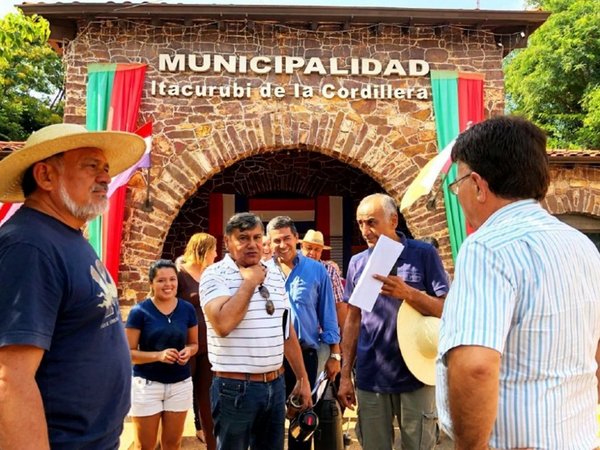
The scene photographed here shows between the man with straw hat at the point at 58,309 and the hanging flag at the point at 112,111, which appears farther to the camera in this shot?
the hanging flag at the point at 112,111

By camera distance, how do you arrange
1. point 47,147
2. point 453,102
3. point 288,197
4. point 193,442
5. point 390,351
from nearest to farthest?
1. point 47,147
2. point 390,351
3. point 193,442
4. point 453,102
5. point 288,197

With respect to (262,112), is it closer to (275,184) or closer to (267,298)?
(275,184)

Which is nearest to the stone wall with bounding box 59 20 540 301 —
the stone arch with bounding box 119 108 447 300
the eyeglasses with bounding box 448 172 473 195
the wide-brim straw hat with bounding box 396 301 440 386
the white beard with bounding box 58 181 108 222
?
the stone arch with bounding box 119 108 447 300

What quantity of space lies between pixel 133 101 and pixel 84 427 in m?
6.76

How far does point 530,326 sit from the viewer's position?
4.74 ft

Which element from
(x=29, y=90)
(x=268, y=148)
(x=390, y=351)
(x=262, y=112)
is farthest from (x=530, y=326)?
(x=29, y=90)

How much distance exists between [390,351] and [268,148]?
5.33 meters

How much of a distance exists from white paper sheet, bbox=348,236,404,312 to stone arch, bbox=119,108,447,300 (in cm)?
515

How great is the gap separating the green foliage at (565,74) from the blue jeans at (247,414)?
16.0 metres

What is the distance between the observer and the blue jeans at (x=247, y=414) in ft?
10.0

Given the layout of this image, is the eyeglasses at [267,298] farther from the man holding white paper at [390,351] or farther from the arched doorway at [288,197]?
the arched doorway at [288,197]

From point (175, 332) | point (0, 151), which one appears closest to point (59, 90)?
point (0, 151)

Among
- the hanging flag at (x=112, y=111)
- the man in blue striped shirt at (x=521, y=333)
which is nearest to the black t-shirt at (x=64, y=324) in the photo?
the man in blue striped shirt at (x=521, y=333)

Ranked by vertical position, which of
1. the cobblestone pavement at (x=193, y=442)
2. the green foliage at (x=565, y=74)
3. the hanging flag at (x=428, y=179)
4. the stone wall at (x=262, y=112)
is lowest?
the cobblestone pavement at (x=193, y=442)
